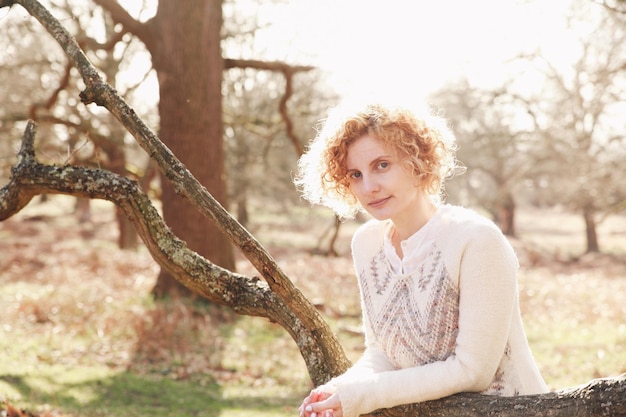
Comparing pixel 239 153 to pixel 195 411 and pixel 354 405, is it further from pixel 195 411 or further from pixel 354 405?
pixel 354 405

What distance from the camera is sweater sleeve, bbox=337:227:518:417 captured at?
2322 millimetres

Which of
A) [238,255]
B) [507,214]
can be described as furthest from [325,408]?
[507,214]

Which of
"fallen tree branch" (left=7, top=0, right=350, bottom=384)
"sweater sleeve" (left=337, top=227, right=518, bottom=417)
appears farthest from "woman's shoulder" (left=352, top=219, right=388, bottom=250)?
"sweater sleeve" (left=337, top=227, right=518, bottom=417)

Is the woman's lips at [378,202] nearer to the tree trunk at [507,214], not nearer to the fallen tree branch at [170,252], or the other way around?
the fallen tree branch at [170,252]

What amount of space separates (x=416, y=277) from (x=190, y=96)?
641cm

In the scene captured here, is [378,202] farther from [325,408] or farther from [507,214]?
[507,214]

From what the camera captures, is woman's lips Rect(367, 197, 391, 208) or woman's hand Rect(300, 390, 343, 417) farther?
woman's lips Rect(367, 197, 391, 208)

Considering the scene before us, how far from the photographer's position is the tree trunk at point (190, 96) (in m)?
8.38

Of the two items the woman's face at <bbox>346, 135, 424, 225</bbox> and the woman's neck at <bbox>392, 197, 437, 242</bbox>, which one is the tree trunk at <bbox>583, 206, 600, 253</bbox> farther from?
the woman's face at <bbox>346, 135, 424, 225</bbox>

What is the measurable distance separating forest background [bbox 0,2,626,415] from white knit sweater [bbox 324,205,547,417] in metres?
0.76

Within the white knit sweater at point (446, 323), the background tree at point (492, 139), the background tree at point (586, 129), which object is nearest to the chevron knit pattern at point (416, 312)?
the white knit sweater at point (446, 323)

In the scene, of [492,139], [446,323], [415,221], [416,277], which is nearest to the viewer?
[446,323]

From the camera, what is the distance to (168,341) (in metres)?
7.21

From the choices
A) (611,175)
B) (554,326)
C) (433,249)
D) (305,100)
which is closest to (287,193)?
(305,100)
